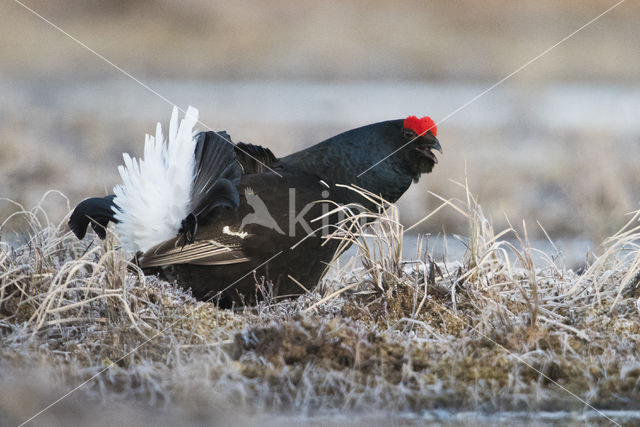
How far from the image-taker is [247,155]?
3.50m

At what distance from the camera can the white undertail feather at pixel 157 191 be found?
3.18 m

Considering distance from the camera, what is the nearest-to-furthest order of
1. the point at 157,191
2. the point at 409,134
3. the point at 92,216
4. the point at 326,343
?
the point at 326,343 < the point at 157,191 < the point at 92,216 < the point at 409,134

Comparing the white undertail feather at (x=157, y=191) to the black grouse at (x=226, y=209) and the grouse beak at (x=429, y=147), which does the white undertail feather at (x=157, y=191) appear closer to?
the black grouse at (x=226, y=209)

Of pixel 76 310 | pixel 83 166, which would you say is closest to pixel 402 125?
pixel 76 310

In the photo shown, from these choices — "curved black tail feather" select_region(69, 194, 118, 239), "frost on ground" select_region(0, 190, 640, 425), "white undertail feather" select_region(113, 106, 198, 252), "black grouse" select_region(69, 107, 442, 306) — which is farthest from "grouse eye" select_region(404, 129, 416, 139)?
"curved black tail feather" select_region(69, 194, 118, 239)

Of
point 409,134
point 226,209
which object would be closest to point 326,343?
point 226,209

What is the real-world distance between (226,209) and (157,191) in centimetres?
28

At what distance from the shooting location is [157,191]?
3.18 m

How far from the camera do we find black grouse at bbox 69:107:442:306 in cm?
318

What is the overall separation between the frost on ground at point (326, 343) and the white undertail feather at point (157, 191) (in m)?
0.14

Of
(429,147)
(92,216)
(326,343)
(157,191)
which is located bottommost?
(326,343)

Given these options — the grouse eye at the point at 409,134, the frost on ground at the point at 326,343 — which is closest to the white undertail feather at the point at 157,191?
the frost on ground at the point at 326,343

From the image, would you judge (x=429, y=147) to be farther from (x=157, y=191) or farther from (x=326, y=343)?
(x=326, y=343)

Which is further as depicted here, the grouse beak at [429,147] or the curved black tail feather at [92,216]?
the grouse beak at [429,147]
